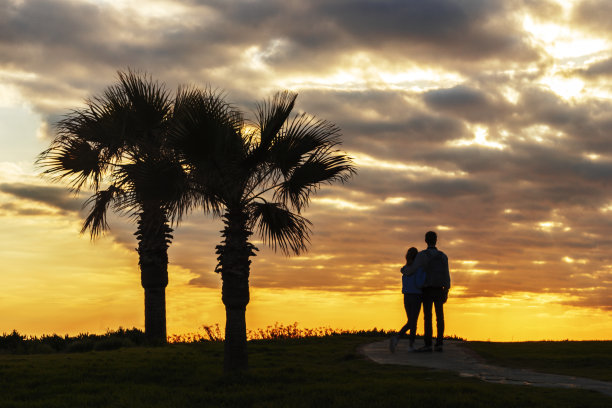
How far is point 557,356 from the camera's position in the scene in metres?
→ 19.0

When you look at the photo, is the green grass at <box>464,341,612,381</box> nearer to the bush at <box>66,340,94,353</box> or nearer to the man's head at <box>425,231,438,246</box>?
the man's head at <box>425,231,438,246</box>

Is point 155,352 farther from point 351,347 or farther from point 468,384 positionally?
point 468,384

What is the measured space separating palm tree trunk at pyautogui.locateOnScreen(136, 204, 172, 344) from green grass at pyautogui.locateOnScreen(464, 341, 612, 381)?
36.4ft

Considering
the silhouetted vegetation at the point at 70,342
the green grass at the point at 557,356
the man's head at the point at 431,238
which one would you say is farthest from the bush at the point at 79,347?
the man's head at the point at 431,238

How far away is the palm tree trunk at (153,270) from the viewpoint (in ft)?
84.1

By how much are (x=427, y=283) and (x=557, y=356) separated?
4495 millimetres

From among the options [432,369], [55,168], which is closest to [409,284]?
[432,369]

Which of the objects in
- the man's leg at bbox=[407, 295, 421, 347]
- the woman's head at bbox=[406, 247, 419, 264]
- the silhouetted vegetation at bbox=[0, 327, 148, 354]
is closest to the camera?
the woman's head at bbox=[406, 247, 419, 264]

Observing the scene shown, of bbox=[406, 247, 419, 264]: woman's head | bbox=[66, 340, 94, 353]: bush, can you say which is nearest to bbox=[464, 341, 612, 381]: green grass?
bbox=[406, 247, 419, 264]: woman's head

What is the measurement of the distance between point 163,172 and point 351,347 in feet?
28.8

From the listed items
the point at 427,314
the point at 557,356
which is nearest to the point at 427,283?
the point at 427,314

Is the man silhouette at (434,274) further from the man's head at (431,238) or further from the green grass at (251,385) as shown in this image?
the green grass at (251,385)

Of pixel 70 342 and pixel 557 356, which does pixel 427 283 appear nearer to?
pixel 557 356

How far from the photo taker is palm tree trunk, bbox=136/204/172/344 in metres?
25.6
